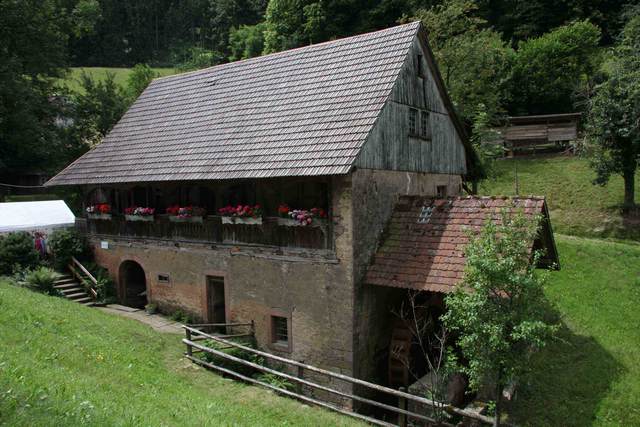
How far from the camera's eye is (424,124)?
51.6 ft

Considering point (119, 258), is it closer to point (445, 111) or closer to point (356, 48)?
point (356, 48)

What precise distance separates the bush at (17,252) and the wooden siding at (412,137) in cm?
1402

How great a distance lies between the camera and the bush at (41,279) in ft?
56.4

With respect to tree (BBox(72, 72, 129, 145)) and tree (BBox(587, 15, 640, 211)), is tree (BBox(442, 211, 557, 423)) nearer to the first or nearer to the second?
tree (BBox(587, 15, 640, 211))

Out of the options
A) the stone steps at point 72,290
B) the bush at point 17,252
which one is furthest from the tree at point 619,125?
the bush at point 17,252

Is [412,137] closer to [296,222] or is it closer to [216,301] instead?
[296,222]

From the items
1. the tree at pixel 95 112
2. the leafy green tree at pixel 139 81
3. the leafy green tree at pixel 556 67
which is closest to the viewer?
the tree at pixel 95 112

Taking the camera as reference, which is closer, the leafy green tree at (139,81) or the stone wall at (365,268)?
the stone wall at (365,268)

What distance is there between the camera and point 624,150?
21.3 m

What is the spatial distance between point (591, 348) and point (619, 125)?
1186 cm

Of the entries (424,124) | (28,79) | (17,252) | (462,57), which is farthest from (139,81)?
(424,124)

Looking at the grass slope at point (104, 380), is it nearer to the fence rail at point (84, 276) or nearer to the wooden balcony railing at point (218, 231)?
the fence rail at point (84, 276)

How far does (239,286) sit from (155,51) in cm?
7084

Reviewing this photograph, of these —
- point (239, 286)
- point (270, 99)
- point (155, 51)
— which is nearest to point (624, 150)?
point (270, 99)
